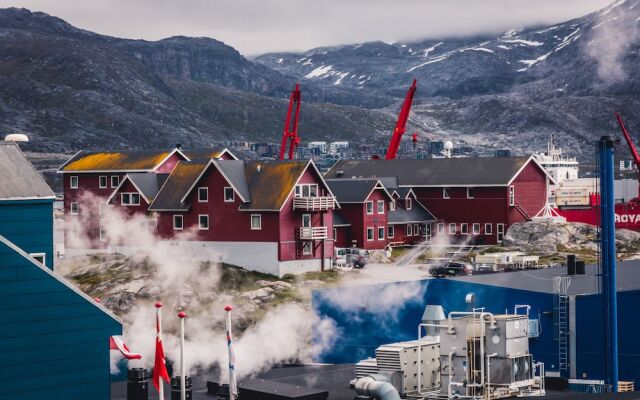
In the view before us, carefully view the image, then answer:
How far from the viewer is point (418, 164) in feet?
365

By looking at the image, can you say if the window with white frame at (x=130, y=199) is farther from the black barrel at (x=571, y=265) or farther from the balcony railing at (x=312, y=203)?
the black barrel at (x=571, y=265)

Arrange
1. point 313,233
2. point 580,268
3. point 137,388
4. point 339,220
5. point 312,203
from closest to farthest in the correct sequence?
1. point 137,388
2. point 580,268
3. point 312,203
4. point 313,233
5. point 339,220

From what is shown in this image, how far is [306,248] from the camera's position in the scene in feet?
256

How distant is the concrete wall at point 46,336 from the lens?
29078mm

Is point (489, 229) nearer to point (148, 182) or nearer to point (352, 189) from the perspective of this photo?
point (352, 189)

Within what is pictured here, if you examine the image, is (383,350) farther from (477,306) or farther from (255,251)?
(255,251)

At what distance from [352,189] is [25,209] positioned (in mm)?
63139

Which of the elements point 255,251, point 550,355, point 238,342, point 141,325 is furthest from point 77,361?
point 255,251

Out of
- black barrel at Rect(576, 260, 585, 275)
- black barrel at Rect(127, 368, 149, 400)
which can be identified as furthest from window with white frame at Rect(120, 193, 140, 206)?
black barrel at Rect(127, 368, 149, 400)

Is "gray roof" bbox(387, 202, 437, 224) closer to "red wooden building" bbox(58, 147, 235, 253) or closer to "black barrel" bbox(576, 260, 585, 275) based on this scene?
"red wooden building" bbox(58, 147, 235, 253)

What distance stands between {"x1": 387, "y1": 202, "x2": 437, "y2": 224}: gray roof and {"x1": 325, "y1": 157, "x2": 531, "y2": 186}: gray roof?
9.64ft

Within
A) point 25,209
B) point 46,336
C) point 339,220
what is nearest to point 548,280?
point 25,209

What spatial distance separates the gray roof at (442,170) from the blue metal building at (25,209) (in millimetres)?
71818

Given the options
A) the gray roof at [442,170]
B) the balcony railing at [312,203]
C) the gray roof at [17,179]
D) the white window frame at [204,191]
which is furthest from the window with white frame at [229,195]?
the gray roof at [17,179]
